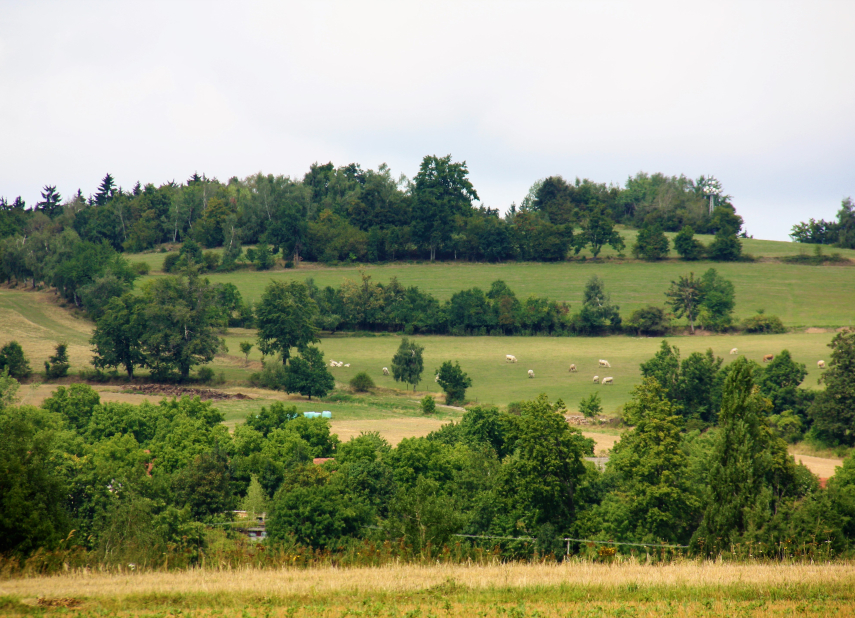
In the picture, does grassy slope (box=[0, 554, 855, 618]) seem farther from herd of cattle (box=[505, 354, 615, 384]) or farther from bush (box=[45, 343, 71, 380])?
bush (box=[45, 343, 71, 380])

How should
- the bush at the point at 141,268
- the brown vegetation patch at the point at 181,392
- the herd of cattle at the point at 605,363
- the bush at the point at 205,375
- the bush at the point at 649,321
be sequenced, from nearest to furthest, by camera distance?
1. the brown vegetation patch at the point at 181,392
2. the herd of cattle at the point at 605,363
3. the bush at the point at 205,375
4. the bush at the point at 649,321
5. the bush at the point at 141,268

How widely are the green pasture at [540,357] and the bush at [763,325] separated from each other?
9.34 ft

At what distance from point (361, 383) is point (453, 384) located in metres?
8.83

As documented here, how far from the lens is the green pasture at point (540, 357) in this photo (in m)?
65.2

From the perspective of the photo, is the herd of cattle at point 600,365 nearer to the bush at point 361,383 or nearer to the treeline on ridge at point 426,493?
the bush at point 361,383

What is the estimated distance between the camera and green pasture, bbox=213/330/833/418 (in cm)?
6519

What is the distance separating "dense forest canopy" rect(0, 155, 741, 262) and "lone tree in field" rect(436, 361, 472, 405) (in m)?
54.4

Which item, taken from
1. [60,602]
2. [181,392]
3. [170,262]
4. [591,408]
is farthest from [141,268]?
[60,602]

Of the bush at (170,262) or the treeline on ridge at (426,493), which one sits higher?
the bush at (170,262)

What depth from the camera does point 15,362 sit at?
Result: 2586 inches

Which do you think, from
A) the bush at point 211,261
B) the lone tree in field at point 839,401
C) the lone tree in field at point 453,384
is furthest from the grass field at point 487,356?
the bush at point 211,261

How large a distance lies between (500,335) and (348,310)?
1921cm

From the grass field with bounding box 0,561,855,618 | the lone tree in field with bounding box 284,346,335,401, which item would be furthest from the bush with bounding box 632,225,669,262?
the grass field with bounding box 0,561,855,618

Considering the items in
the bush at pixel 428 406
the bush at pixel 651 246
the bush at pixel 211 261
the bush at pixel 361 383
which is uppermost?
the bush at pixel 651 246
